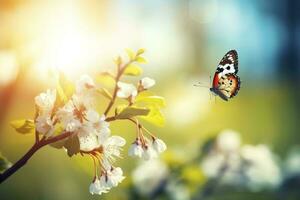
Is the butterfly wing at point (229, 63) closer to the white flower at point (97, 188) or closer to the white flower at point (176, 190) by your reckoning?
the white flower at point (97, 188)

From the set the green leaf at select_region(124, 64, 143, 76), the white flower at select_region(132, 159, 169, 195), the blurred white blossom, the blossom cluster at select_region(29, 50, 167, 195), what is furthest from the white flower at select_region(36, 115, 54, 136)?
the blurred white blossom

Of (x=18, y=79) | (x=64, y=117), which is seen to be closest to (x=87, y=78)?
(x=64, y=117)

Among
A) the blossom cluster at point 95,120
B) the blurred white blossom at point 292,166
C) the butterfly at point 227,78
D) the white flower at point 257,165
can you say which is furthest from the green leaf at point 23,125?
the blurred white blossom at point 292,166

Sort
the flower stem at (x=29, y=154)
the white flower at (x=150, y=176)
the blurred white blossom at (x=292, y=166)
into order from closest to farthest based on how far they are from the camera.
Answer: the flower stem at (x=29, y=154), the white flower at (x=150, y=176), the blurred white blossom at (x=292, y=166)

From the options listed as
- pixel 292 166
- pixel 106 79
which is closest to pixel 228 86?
pixel 106 79

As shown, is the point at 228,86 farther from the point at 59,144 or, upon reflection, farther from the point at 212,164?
the point at 212,164

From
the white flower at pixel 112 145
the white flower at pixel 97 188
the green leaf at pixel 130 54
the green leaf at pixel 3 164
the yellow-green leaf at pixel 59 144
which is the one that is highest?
the green leaf at pixel 130 54
